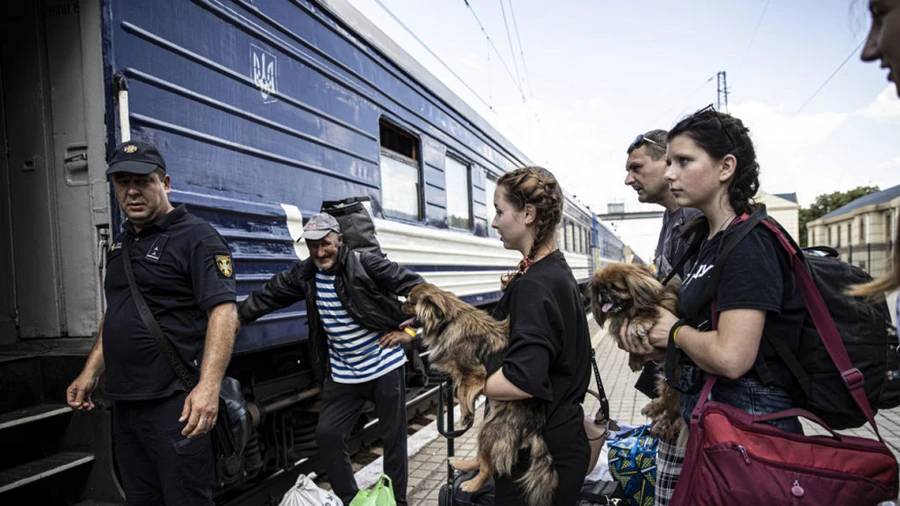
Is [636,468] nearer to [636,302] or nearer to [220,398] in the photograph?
[636,302]

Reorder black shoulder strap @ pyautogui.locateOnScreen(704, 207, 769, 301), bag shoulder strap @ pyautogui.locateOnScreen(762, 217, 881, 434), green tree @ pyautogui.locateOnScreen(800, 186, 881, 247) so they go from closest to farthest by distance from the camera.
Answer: bag shoulder strap @ pyautogui.locateOnScreen(762, 217, 881, 434) → black shoulder strap @ pyautogui.locateOnScreen(704, 207, 769, 301) → green tree @ pyautogui.locateOnScreen(800, 186, 881, 247)

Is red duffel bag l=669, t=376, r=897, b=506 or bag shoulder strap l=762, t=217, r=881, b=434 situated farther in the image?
bag shoulder strap l=762, t=217, r=881, b=434

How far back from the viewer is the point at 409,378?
620cm

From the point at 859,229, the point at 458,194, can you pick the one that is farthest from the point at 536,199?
the point at 859,229

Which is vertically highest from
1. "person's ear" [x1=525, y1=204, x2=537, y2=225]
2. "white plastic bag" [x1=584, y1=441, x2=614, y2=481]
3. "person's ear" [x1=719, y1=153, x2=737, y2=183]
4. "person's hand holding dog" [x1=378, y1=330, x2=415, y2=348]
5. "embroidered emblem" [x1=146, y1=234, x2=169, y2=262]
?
"person's ear" [x1=719, y1=153, x2=737, y2=183]

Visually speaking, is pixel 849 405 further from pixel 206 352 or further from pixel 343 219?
pixel 343 219

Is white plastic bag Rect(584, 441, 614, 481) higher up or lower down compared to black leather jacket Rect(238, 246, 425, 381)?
lower down

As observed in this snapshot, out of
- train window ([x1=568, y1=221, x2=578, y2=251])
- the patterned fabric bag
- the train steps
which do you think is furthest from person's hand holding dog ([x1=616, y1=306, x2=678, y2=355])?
train window ([x1=568, y1=221, x2=578, y2=251])

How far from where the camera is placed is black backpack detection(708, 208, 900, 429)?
1.38 m

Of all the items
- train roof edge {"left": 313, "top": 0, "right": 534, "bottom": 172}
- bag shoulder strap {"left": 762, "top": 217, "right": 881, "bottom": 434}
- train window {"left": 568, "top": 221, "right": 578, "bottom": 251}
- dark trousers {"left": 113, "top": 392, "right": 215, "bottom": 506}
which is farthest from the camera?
train window {"left": 568, "top": 221, "right": 578, "bottom": 251}

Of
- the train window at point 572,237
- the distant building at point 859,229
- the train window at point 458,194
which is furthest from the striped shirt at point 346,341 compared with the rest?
the distant building at point 859,229

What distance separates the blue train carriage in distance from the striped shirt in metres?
0.37

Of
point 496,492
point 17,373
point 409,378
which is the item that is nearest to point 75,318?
point 17,373

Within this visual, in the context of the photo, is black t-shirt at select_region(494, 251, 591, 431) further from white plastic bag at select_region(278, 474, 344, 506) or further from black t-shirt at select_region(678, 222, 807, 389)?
white plastic bag at select_region(278, 474, 344, 506)
